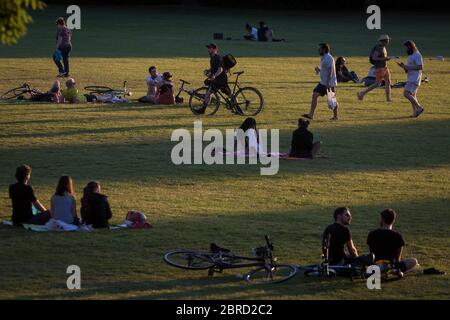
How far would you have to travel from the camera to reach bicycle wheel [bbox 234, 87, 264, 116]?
1116 inches

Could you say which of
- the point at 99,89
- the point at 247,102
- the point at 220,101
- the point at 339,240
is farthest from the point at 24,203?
the point at 99,89

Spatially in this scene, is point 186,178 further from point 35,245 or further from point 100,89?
point 100,89

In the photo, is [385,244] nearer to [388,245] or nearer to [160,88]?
[388,245]

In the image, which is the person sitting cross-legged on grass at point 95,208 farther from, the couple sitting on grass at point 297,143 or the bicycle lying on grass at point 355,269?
the couple sitting on grass at point 297,143

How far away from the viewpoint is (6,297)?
12.9 metres

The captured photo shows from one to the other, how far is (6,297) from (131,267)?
204 centimetres

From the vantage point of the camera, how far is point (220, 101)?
2877 centimetres

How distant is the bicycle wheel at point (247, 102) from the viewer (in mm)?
28344

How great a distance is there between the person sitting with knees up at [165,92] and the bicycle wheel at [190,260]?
1541 centimetres

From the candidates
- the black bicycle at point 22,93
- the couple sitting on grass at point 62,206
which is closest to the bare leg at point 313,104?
the black bicycle at point 22,93

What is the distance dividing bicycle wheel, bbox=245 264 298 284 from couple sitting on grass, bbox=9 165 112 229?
3.19m

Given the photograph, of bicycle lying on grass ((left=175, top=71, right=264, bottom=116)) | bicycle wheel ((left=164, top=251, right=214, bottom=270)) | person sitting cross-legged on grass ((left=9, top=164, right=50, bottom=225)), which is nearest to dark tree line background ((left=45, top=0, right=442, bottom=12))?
bicycle lying on grass ((left=175, top=71, right=264, bottom=116))

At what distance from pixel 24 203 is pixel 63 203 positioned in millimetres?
669

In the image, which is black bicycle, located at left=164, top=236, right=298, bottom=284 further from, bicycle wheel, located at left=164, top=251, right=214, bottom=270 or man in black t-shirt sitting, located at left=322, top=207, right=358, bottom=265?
man in black t-shirt sitting, located at left=322, top=207, right=358, bottom=265
